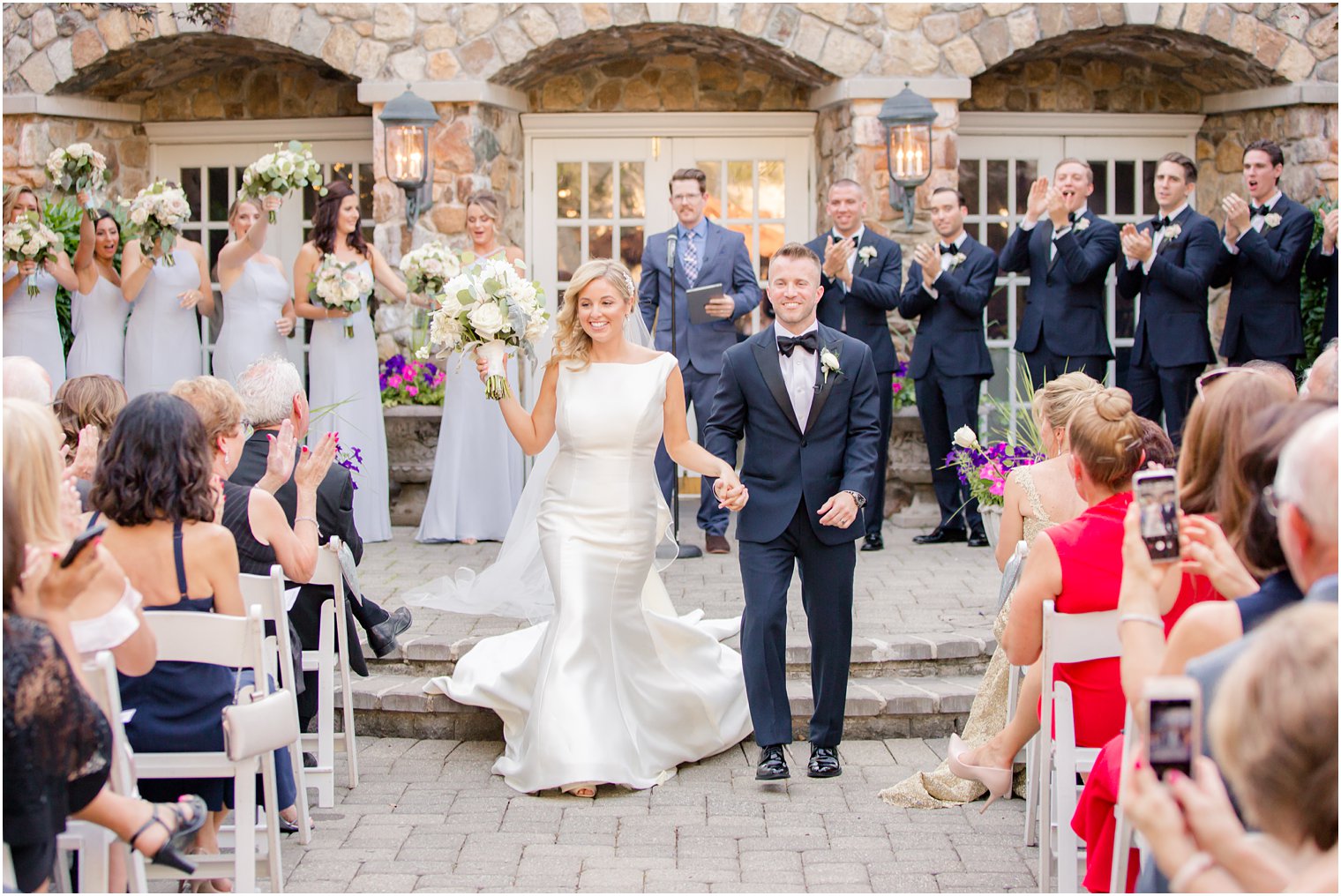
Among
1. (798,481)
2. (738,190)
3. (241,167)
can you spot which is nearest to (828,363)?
(798,481)

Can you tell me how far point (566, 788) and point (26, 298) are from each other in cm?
582

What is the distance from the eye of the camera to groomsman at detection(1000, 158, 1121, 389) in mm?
8180

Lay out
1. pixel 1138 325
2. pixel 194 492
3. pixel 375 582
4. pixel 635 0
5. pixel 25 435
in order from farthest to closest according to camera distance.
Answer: pixel 635 0 → pixel 1138 325 → pixel 375 582 → pixel 194 492 → pixel 25 435

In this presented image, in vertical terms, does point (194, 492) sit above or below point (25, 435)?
below

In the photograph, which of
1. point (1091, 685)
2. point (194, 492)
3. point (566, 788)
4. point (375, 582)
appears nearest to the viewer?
point (194, 492)

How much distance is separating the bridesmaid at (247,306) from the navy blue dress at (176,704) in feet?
16.8

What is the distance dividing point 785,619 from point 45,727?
9.63ft

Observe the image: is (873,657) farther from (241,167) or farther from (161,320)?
(241,167)

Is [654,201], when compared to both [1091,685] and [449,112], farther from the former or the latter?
[1091,685]

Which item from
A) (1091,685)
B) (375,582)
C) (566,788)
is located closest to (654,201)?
(375,582)

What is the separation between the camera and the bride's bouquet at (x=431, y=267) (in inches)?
328

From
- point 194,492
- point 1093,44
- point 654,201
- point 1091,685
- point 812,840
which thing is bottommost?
point 812,840

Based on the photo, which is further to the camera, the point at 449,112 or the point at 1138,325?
the point at 449,112

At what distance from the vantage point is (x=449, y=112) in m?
9.76
